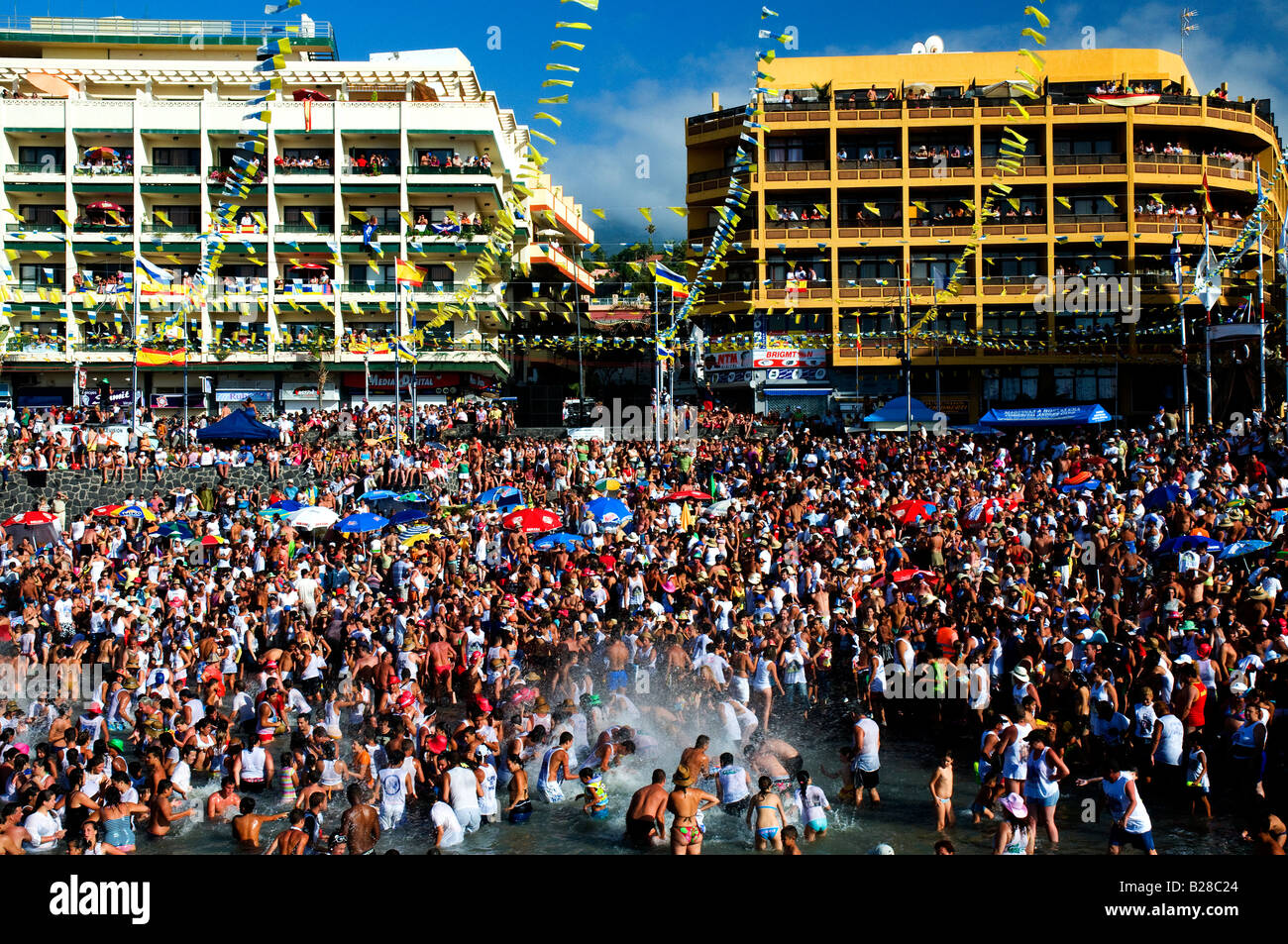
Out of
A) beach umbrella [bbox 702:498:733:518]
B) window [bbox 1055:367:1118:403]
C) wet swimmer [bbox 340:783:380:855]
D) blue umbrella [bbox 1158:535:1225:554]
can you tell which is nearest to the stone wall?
beach umbrella [bbox 702:498:733:518]

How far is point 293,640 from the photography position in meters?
18.0

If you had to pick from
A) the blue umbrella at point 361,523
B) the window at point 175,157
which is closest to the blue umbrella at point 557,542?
the blue umbrella at point 361,523

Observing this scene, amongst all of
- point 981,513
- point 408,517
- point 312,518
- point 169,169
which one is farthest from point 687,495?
point 169,169

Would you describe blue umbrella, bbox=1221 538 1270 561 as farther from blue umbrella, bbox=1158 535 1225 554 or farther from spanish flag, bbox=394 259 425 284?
spanish flag, bbox=394 259 425 284

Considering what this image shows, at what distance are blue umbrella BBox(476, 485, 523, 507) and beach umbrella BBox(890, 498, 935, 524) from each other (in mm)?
7936

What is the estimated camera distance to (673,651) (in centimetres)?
1588

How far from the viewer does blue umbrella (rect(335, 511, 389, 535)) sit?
934 inches

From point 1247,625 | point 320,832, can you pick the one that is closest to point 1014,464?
point 1247,625

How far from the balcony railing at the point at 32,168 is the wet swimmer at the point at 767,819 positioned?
4912 centimetres

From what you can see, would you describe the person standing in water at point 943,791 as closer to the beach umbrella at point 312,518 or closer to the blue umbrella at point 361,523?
the blue umbrella at point 361,523

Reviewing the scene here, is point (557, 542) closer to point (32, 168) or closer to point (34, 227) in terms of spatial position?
point (34, 227)

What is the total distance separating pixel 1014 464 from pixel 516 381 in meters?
34.5

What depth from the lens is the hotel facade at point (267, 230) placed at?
49.0 metres
